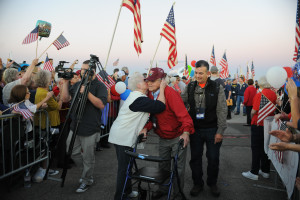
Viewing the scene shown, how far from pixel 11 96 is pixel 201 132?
10.6 feet

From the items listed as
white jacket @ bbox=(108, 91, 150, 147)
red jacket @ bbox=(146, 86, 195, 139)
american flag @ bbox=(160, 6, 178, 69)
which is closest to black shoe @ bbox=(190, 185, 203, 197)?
red jacket @ bbox=(146, 86, 195, 139)

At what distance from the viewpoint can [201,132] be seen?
3621 mm

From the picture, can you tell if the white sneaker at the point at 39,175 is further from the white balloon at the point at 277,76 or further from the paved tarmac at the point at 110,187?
the white balloon at the point at 277,76

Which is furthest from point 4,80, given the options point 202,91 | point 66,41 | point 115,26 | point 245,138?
point 245,138

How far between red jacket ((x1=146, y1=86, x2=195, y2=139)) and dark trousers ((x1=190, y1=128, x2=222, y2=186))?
56 cm

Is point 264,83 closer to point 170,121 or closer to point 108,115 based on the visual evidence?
point 170,121

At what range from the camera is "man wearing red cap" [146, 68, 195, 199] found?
10.0 ft

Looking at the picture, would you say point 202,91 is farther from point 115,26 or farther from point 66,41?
point 66,41

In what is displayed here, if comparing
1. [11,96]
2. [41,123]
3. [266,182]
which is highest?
[11,96]

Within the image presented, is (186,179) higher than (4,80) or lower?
lower

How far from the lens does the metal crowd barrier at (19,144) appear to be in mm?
3467

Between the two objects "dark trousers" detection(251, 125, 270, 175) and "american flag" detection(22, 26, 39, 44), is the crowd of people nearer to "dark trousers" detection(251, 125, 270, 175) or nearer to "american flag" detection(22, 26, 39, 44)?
"dark trousers" detection(251, 125, 270, 175)

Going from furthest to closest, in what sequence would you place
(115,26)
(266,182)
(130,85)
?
1. (115,26)
2. (266,182)
3. (130,85)

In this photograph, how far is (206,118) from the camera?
3562mm
